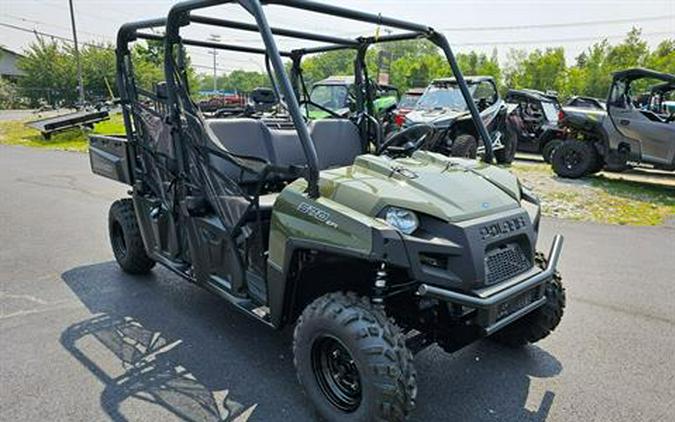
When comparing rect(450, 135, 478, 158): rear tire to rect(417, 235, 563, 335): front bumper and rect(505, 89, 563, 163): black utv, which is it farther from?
rect(417, 235, 563, 335): front bumper

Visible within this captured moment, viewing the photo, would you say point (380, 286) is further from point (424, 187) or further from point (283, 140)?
point (283, 140)

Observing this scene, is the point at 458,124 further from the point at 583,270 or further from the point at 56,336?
the point at 56,336

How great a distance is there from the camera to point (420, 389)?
2775 mm

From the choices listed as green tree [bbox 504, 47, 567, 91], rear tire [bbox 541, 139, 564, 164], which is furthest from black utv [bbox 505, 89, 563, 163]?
green tree [bbox 504, 47, 567, 91]

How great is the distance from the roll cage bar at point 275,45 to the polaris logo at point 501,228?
32.2 inches

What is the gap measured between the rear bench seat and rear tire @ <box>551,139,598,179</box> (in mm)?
7174

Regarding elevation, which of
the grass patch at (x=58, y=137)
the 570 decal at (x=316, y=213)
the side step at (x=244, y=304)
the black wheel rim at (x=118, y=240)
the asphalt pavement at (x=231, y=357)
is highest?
the 570 decal at (x=316, y=213)

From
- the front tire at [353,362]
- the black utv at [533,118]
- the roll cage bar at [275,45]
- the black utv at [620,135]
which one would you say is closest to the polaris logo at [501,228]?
the front tire at [353,362]

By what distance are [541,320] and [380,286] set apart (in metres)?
1.35

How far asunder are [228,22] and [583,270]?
3867 mm

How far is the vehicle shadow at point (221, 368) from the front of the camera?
258 centimetres

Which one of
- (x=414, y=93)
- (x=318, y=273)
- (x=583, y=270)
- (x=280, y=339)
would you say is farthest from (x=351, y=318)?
(x=414, y=93)

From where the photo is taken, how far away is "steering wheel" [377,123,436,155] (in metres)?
3.15

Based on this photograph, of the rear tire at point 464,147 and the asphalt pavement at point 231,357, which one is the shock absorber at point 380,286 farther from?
the rear tire at point 464,147
